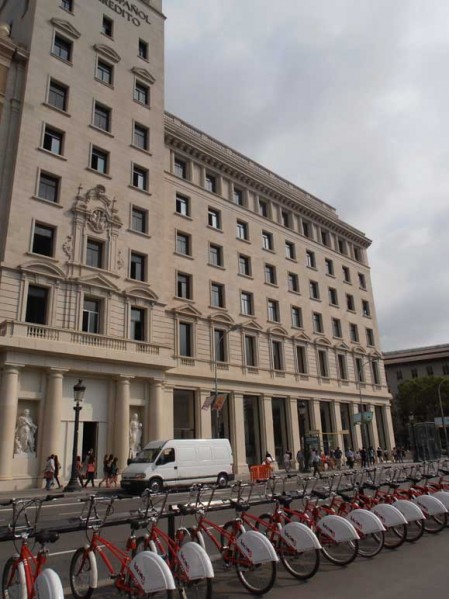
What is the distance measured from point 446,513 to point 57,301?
67.8 feet

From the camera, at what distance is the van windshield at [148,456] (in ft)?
70.1

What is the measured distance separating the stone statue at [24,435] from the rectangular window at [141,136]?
19.7 metres

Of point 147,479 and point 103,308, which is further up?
point 103,308

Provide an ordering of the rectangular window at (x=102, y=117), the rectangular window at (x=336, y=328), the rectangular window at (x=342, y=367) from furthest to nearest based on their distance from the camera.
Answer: the rectangular window at (x=336, y=328)
the rectangular window at (x=342, y=367)
the rectangular window at (x=102, y=117)

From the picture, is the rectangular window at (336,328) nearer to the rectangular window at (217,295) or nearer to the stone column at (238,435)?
the rectangular window at (217,295)

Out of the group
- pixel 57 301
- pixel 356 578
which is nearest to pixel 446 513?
pixel 356 578

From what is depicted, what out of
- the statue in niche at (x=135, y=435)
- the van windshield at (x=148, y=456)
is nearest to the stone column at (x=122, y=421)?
the statue in niche at (x=135, y=435)

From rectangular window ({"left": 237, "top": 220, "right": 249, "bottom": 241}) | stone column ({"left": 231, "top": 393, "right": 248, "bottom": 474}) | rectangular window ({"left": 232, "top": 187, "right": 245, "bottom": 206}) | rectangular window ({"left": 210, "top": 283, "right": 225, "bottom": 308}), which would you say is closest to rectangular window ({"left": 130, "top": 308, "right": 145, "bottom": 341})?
rectangular window ({"left": 210, "top": 283, "right": 225, "bottom": 308})

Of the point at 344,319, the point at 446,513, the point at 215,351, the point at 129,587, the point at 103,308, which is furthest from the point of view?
the point at 344,319

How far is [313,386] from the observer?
40375 mm

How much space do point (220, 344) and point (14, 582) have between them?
2896 centimetres

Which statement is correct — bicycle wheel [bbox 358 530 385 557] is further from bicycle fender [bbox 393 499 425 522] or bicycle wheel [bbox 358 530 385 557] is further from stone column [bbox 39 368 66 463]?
stone column [bbox 39 368 66 463]

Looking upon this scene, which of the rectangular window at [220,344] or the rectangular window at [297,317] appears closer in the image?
the rectangular window at [220,344]

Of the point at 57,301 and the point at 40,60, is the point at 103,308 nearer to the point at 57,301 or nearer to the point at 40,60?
the point at 57,301
